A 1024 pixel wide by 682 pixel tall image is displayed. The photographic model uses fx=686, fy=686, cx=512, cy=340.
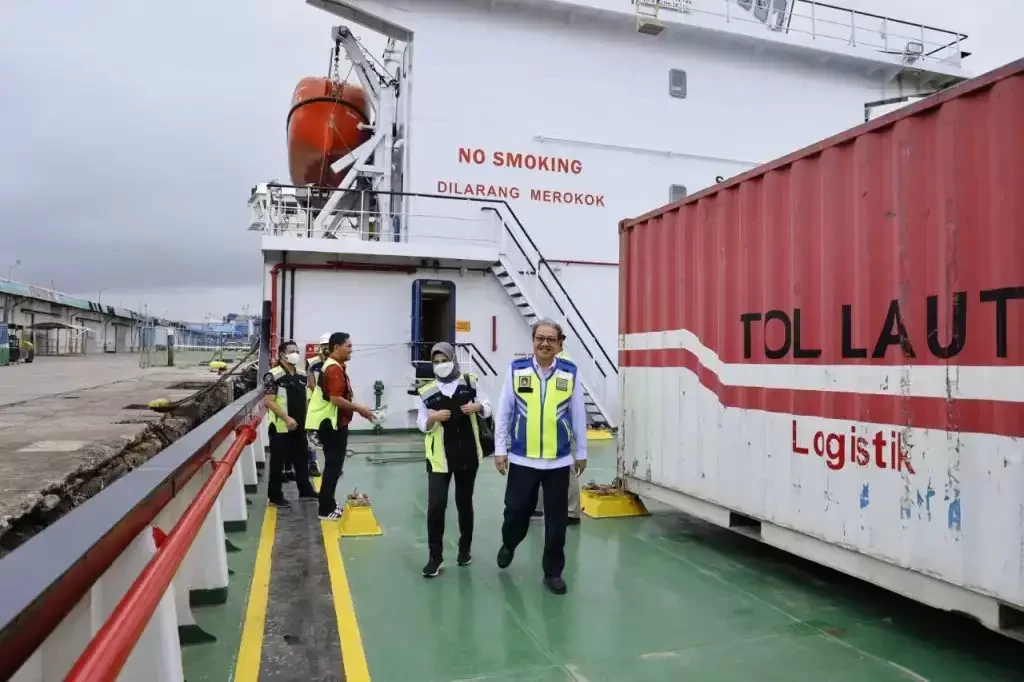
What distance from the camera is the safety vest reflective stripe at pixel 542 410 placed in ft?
14.7

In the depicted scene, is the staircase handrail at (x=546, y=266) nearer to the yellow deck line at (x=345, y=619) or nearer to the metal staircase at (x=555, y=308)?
the metal staircase at (x=555, y=308)

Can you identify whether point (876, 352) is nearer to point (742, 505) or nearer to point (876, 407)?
point (876, 407)

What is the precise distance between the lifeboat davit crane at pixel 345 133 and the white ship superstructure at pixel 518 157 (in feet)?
0.27

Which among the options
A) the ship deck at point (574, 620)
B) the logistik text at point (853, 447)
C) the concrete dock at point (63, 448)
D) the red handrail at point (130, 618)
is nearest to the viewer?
the red handrail at point (130, 618)

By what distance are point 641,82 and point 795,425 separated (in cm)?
1118

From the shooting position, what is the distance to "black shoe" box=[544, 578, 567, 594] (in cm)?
449

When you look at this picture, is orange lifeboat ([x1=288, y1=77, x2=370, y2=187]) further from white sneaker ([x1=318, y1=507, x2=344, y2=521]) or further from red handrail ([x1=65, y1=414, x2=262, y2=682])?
red handrail ([x1=65, y1=414, x2=262, y2=682])

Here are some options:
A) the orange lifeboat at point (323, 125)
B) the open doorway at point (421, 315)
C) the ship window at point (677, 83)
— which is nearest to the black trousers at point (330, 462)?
the open doorway at point (421, 315)

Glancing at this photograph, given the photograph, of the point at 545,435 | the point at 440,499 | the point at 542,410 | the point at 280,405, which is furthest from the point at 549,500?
the point at 280,405

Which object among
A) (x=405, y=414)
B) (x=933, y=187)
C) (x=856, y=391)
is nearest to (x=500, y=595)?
(x=856, y=391)

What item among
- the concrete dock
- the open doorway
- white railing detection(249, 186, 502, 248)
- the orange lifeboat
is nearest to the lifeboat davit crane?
the orange lifeboat

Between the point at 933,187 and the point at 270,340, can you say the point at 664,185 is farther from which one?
the point at 933,187

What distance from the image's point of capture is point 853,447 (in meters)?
3.99

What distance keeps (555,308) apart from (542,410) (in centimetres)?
867
